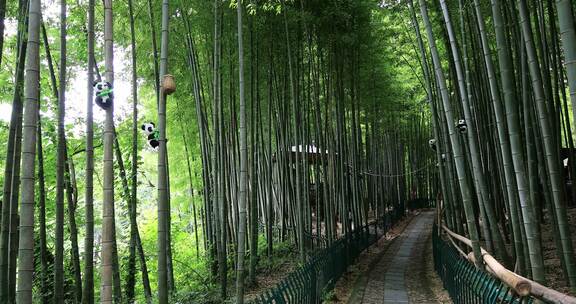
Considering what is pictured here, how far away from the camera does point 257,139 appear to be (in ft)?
22.8

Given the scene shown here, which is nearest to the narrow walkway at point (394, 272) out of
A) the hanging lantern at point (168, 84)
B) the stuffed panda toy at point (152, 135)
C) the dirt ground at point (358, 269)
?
the dirt ground at point (358, 269)

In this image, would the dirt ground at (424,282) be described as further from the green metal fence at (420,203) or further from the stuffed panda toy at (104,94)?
the green metal fence at (420,203)

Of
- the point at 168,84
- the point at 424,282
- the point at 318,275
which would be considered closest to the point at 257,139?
the point at 318,275

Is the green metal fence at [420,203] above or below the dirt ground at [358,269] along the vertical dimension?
above

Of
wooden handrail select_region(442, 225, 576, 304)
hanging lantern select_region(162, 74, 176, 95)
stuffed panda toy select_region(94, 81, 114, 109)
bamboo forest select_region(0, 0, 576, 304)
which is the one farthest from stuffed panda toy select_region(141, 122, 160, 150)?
wooden handrail select_region(442, 225, 576, 304)

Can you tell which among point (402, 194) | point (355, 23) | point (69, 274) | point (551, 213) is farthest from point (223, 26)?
point (402, 194)

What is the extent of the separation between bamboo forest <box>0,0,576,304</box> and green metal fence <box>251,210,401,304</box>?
3cm

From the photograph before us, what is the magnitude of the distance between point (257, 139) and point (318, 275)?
2.87m

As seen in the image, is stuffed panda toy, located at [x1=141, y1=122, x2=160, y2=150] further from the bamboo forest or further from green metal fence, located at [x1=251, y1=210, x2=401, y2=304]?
green metal fence, located at [x1=251, y1=210, x2=401, y2=304]

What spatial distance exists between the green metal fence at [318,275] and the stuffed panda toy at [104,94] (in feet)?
4.56

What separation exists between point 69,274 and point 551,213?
5.48m

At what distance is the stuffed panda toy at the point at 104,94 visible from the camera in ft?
7.04

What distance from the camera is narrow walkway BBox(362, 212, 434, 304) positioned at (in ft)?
17.5

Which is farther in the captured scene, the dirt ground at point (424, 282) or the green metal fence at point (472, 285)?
the dirt ground at point (424, 282)
